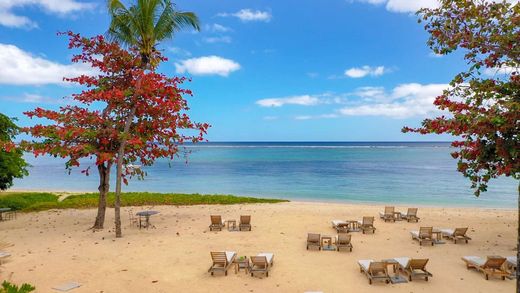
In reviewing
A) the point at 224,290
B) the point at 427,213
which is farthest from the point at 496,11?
the point at 427,213

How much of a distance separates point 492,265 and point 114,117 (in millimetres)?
17483

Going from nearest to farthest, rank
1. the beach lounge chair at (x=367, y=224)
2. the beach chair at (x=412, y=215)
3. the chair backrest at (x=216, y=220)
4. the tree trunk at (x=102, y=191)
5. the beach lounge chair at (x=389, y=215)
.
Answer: the beach lounge chair at (x=367, y=224)
the chair backrest at (x=216, y=220)
the tree trunk at (x=102, y=191)
the beach chair at (x=412, y=215)
the beach lounge chair at (x=389, y=215)

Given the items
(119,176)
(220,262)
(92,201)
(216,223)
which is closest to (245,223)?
(216,223)

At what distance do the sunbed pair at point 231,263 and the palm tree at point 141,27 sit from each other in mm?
6646

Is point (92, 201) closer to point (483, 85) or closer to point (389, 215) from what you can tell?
point (389, 215)

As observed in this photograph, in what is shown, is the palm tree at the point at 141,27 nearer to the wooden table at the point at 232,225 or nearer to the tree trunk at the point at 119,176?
the tree trunk at the point at 119,176

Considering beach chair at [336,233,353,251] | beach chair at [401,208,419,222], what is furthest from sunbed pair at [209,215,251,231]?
beach chair at [401,208,419,222]

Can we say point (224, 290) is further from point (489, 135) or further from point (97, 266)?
point (489, 135)

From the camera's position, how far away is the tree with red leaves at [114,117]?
52.7 feet

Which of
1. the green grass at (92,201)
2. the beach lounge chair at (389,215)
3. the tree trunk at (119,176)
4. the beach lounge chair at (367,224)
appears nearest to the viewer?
the tree trunk at (119,176)

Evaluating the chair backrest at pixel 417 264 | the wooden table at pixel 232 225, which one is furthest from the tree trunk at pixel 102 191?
the chair backrest at pixel 417 264

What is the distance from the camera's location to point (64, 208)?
82.3ft

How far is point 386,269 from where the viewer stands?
440 inches

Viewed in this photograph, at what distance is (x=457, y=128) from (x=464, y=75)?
175cm
